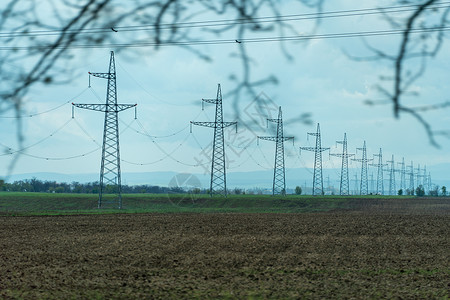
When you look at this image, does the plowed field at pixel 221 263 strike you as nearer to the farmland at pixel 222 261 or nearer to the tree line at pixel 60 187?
the farmland at pixel 222 261

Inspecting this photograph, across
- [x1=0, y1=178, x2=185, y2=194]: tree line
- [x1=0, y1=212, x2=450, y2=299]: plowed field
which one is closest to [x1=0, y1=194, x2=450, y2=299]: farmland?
[x1=0, y1=212, x2=450, y2=299]: plowed field

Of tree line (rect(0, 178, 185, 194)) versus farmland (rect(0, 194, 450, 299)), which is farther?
tree line (rect(0, 178, 185, 194))

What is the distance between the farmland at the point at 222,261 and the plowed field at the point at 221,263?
0.03 meters

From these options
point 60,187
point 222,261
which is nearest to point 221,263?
point 222,261

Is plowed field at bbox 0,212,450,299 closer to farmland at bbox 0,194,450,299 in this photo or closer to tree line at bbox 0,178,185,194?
farmland at bbox 0,194,450,299

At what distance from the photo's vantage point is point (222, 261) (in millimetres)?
17359

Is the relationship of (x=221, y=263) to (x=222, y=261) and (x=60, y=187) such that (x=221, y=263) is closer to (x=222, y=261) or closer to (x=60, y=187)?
(x=222, y=261)

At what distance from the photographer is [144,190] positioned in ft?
421

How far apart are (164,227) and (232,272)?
14.1 m

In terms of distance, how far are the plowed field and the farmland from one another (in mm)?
33

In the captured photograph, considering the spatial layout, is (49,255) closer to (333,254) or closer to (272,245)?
(272,245)

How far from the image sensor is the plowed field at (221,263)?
42.5 feet

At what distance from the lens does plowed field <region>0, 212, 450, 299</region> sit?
13.0 metres

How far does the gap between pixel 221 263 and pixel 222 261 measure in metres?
0.36
